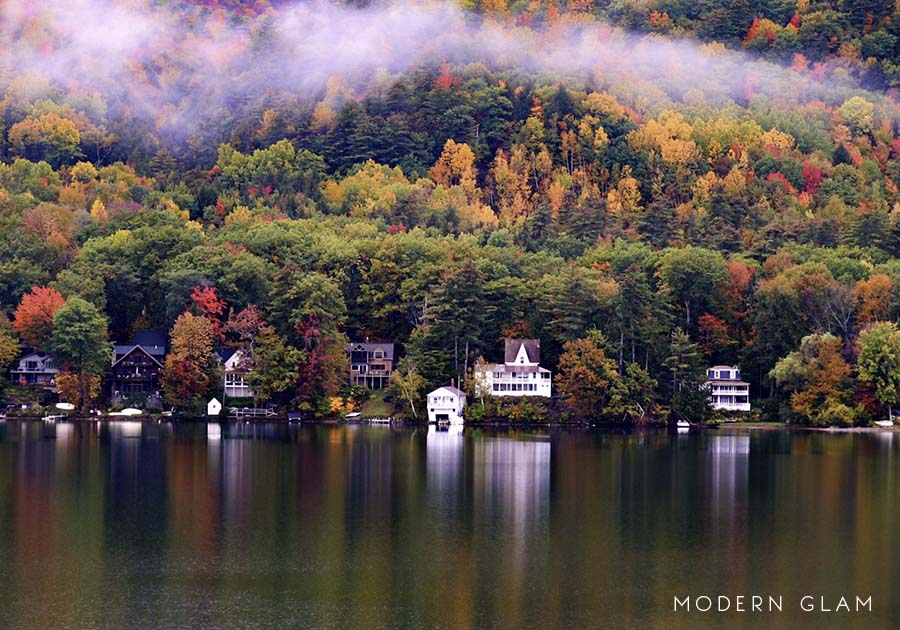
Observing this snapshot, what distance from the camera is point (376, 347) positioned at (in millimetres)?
100438

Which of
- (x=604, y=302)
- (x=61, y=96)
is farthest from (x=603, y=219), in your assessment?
(x=61, y=96)

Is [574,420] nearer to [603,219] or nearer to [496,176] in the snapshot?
[603,219]

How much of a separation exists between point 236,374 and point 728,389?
1217 inches

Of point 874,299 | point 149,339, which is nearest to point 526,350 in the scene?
point 874,299

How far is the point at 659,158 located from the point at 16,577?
107381mm

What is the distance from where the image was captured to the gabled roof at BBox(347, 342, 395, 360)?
328ft

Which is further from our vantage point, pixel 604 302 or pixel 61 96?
pixel 61 96

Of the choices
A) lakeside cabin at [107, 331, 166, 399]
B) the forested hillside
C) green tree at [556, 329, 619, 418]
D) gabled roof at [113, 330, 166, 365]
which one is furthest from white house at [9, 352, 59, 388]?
green tree at [556, 329, 619, 418]

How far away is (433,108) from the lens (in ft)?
489

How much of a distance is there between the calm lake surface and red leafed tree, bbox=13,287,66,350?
23.1 m

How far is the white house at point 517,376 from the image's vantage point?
9206 centimetres

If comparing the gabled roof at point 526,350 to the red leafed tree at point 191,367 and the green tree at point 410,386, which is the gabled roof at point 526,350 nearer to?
the green tree at point 410,386

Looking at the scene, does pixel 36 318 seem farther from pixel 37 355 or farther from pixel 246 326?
pixel 246 326

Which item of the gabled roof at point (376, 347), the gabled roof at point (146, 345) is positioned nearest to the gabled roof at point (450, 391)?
the gabled roof at point (376, 347)
